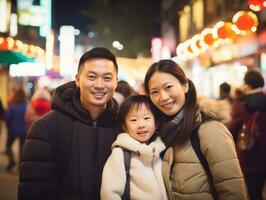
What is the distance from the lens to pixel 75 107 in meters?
2.95

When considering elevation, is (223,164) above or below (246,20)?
below

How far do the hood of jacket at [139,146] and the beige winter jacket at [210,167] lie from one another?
88 millimetres

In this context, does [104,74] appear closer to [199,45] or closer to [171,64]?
[171,64]

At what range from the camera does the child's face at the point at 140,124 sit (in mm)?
3051

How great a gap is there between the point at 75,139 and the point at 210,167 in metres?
1.03

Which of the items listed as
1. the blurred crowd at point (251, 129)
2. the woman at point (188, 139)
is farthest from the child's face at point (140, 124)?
the blurred crowd at point (251, 129)

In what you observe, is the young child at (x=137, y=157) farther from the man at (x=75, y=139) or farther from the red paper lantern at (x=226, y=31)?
the red paper lantern at (x=226, y=31)

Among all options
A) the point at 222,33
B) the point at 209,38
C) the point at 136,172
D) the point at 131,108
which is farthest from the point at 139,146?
the point at 209,38

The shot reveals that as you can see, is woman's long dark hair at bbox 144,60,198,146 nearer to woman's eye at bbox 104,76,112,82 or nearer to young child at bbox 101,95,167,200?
young child at bbox 101,95,167,200

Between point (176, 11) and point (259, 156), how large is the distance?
22307mm

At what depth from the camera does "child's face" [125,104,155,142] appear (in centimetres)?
305

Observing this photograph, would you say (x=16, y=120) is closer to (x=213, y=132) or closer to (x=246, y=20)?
(x=246, y=20)

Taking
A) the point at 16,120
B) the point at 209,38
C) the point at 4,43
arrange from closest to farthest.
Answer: the point at 16,120 < the point at 209,38 < the point at 4,43

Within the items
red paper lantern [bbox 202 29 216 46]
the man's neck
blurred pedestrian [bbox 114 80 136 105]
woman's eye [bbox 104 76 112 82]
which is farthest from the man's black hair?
red paper lantern [bbox 202 29 216 46]
